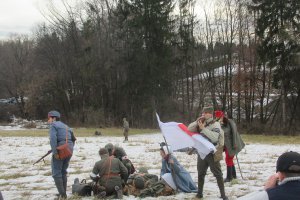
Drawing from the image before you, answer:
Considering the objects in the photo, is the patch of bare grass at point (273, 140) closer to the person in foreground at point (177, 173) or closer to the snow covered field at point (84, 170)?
the snow covered field at point (84, 170)

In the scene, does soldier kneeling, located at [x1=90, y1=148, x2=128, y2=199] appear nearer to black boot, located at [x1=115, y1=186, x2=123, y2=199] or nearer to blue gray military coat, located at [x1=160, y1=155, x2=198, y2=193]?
black boot, located at [x1=115, y1=186, x2=123, y2=199]

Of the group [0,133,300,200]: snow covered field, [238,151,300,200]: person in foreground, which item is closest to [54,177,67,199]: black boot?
[0,133,300,200]: snow covered field

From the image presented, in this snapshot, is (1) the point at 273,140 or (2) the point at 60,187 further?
(1) the point at 273,140

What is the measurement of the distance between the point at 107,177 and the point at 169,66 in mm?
35925

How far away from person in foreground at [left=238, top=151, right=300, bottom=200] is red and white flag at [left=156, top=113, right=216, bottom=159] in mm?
5305

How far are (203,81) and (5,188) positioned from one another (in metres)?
41.9

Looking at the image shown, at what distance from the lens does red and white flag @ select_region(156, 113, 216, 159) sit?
29.5 feet

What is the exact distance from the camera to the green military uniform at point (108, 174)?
392 inches

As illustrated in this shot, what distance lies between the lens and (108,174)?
392 inches

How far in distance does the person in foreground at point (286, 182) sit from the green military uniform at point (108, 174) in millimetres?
6603

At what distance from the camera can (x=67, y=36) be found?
5762 centimetres

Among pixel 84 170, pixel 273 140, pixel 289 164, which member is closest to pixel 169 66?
pixel 273 140

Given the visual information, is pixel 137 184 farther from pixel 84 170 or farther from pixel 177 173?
pixel 84 170

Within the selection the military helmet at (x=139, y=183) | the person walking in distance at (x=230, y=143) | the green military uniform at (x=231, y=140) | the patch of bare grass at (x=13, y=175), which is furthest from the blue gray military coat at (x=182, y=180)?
the patch of bare grass at (x=13, y=175)
